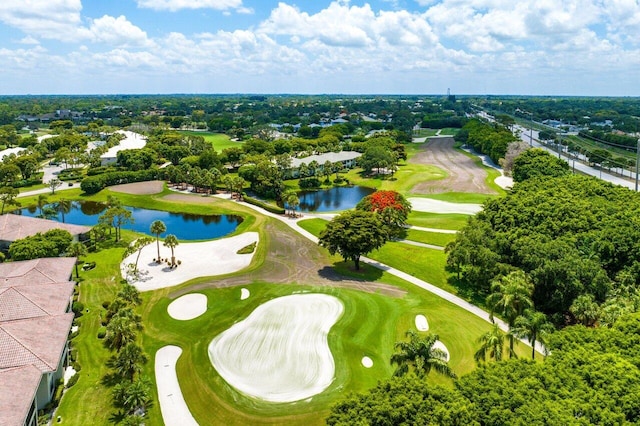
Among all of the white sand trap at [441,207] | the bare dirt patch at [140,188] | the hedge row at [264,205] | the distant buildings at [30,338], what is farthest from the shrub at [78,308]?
the white sand trap at [441,207]

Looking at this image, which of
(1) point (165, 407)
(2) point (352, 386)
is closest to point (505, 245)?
(2) point (352, 386)

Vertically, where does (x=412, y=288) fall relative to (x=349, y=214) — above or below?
below

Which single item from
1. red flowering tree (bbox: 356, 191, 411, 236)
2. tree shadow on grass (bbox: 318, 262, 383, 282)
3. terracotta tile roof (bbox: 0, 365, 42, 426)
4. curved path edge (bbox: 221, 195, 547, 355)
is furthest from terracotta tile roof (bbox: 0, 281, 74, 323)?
red flowering tree (bbox: 356, 191, 411, 236)

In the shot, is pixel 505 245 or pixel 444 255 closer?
pixel 505 245

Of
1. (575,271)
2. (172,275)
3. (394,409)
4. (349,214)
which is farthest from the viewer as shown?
(349,214)

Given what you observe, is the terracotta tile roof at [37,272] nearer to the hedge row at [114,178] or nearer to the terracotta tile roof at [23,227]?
the terracotta tile roof at [23,227]

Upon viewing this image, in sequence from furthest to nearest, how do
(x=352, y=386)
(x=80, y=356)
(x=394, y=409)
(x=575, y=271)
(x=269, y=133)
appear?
(x=269, y=133) < (x=575, y=271) < (x=80, y=356) < (x=352, y=386) < (x=394, y=409)

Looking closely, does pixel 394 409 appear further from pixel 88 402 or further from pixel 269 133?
pixel 269 133
